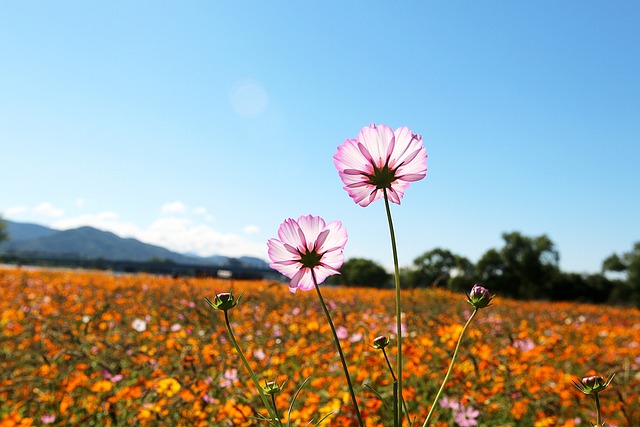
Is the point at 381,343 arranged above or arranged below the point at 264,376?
above

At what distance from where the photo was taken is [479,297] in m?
0.79

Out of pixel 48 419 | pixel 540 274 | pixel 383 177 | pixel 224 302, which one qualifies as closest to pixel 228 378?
pixel 48 419

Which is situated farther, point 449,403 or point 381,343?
point 449,403

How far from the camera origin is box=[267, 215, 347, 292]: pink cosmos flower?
78 centimetres

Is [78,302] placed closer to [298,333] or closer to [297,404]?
[298,333]

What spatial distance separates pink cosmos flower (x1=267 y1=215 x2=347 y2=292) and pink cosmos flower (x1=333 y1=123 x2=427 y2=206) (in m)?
0.07

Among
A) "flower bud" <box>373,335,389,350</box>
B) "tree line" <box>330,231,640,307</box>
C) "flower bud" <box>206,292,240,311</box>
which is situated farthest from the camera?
"tree line" <box>330,231,640,307</box>

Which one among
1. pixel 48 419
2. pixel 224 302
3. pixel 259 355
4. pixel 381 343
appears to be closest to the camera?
pixel 224 302

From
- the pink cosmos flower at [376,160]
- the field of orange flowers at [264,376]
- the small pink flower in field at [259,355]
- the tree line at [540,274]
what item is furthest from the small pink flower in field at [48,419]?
the tree line at [540,274]

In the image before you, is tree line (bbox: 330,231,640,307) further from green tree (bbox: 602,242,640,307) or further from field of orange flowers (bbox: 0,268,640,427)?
field of orange flowers (bbox: 0,268,640,427)

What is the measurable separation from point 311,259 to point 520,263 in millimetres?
42453

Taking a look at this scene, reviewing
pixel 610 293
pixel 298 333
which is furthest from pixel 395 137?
pixel 610 293

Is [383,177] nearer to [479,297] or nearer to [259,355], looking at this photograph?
[479,297]

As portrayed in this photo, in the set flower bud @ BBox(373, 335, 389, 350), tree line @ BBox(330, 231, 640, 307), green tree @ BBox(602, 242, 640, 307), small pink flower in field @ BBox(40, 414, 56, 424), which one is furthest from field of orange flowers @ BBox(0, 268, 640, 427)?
green tree @ BBox(602, 242, 640, 307)
